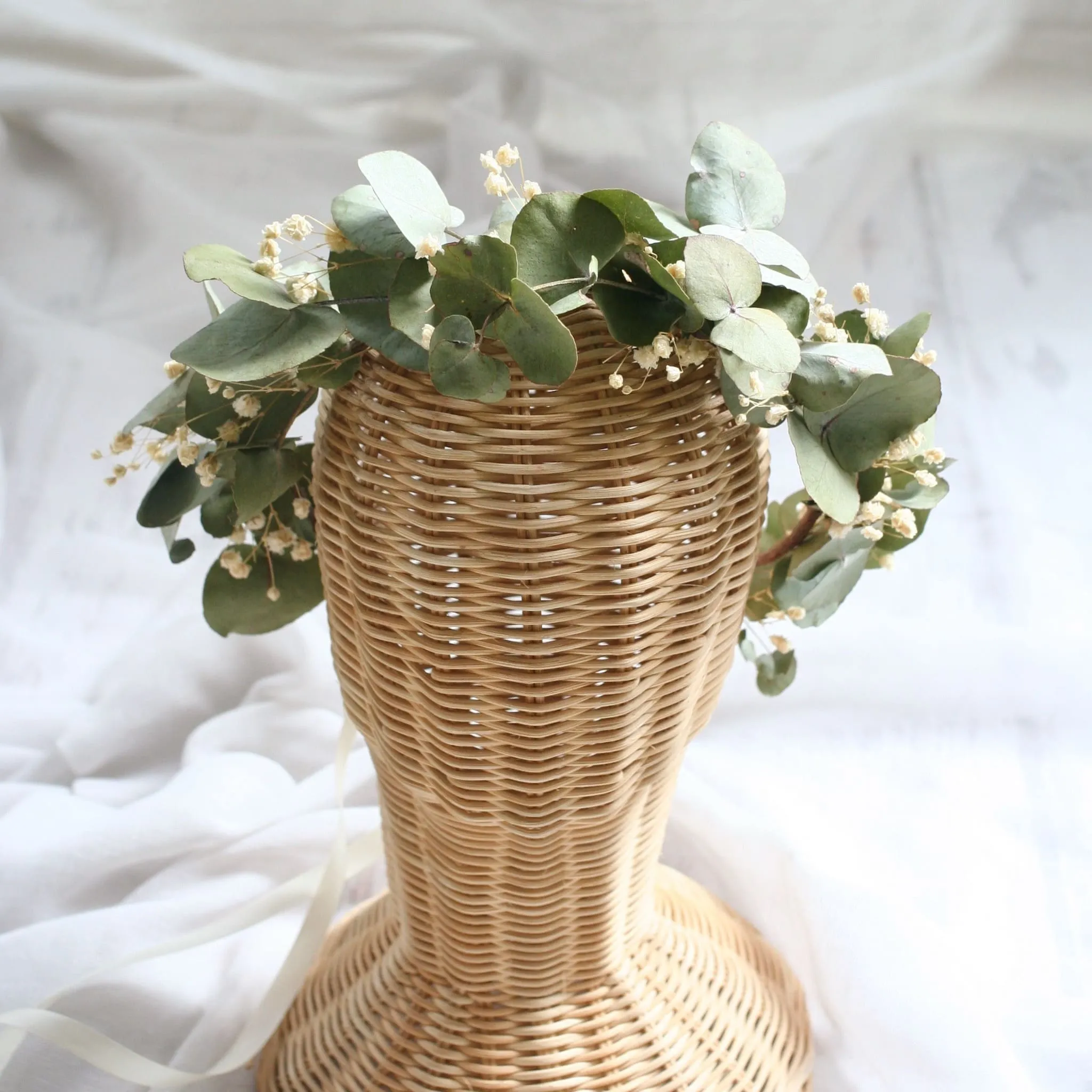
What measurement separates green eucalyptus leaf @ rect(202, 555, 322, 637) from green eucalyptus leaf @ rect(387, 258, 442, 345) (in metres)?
0.27

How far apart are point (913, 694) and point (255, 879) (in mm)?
772

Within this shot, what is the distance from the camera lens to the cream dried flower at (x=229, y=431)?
739 mm

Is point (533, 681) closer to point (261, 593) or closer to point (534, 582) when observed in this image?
point (534, 582)

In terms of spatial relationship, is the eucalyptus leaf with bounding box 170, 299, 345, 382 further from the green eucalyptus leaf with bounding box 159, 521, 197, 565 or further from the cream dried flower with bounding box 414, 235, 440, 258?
the green eucalyptus leaf with bounding box 159, 521, 197, 565

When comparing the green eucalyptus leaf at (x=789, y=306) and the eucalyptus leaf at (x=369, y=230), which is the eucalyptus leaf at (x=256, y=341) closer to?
the eucalyptus leaf at (x=369, y=230)

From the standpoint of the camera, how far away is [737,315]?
0.61m

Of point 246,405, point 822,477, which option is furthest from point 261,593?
point 822,477

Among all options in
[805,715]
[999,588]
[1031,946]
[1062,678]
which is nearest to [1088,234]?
[999,588]

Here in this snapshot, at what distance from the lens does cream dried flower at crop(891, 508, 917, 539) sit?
72cm

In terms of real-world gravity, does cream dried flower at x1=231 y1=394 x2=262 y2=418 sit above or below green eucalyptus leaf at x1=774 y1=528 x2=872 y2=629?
above

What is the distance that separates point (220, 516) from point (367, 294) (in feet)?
0.76

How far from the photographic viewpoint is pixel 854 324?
2.39 ft

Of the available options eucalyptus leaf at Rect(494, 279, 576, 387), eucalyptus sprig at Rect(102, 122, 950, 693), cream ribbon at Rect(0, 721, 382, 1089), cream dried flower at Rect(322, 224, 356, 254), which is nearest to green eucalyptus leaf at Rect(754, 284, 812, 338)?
eucalyptus sprig at Rect(102, 122, 950, 693)

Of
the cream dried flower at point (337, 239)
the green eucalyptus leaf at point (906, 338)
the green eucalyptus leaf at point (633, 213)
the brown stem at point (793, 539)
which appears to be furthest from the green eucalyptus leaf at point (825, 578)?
the cream dried flower at point (337, 239)
